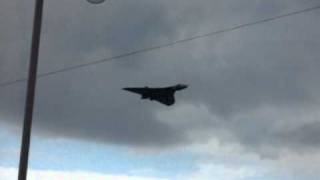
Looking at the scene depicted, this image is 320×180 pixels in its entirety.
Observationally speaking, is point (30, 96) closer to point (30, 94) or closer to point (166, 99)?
point (30, 94)

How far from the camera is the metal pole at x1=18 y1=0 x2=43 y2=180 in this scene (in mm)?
18297

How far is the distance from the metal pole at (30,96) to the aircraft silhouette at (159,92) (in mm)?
2519

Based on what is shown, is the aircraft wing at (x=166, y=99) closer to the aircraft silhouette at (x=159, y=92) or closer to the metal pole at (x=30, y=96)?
the aircraft silhouette at (x=159, y=92)

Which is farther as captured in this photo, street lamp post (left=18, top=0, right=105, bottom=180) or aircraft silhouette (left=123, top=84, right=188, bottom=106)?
aircraft silhouette (left=123, top=84, right=188, bottom=106)

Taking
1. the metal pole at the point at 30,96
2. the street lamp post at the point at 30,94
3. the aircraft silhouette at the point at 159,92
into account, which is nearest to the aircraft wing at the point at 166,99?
the aircraft silhouette at the point at 159,92

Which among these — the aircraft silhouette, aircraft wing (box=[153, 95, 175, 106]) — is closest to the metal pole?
the aircraft silhouette

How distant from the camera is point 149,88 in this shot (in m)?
20.8

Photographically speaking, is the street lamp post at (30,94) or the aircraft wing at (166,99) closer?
the street lamp post at (30,94)

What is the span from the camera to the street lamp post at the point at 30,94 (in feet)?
60.0

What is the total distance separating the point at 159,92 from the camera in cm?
2084

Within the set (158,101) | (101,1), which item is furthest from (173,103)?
(101,1)

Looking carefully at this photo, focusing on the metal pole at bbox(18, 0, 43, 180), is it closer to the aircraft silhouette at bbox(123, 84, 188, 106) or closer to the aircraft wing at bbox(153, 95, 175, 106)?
the aircraft silhouette at bbox(123, 84, 188, 106)

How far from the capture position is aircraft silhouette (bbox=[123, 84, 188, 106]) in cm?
2066

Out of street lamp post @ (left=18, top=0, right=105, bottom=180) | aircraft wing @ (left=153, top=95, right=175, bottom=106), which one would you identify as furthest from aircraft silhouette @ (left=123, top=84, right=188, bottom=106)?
street lamp post @ (left=18, top=0, right=105, bottom=180)
